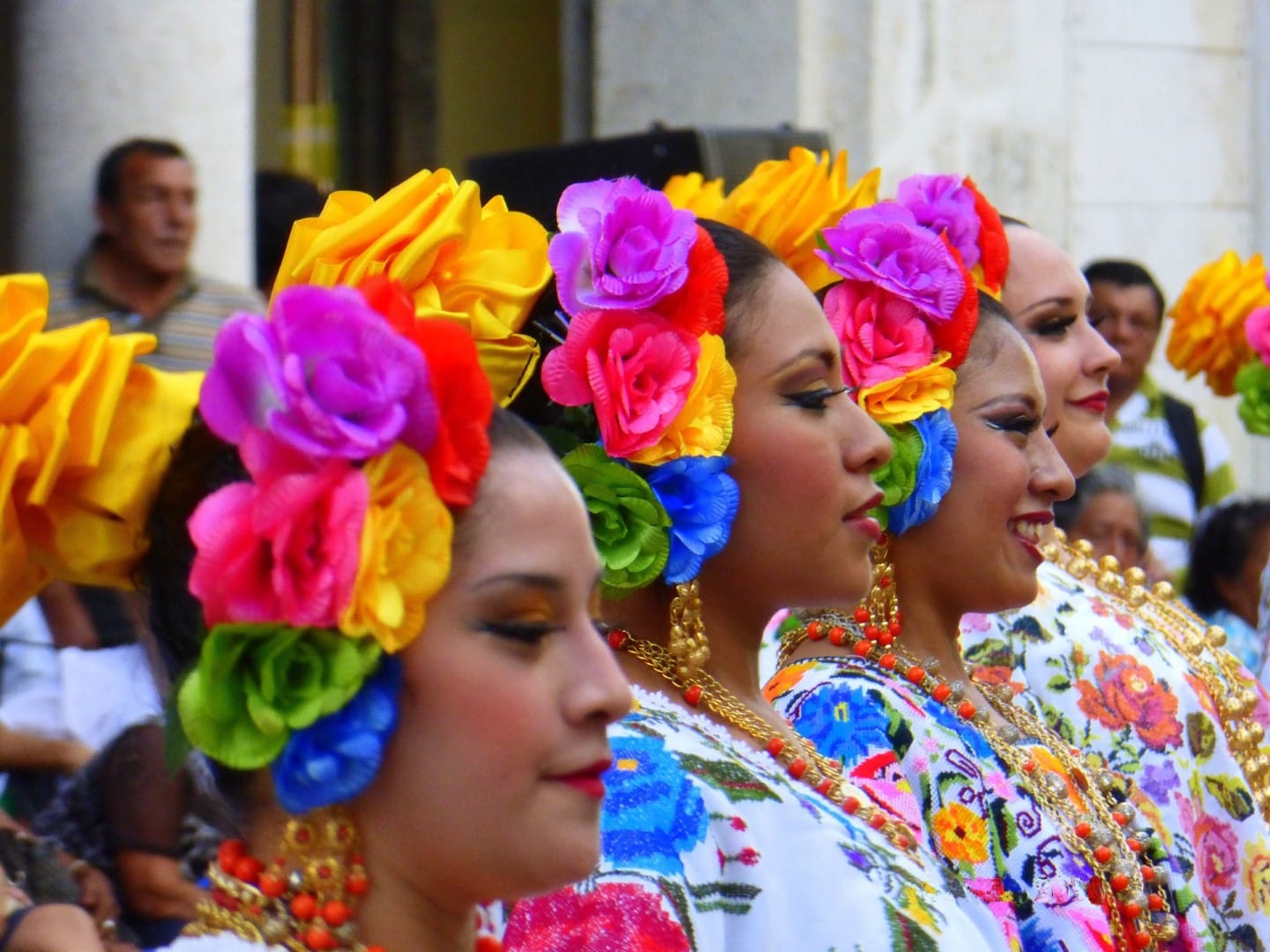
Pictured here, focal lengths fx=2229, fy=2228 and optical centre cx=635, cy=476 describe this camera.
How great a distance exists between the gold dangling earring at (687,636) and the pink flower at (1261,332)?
2.62 metres

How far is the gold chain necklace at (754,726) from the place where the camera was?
2486 mm

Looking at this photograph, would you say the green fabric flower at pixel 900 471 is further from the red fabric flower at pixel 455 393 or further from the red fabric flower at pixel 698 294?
the red fabric flower at pixel 455 393

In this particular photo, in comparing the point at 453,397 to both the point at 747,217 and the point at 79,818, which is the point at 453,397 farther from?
the point at 79,818

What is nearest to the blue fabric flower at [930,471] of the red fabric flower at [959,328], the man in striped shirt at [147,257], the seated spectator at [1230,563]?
the red fabric flower at [959,328]

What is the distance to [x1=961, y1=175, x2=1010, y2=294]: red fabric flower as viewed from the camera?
3.62m

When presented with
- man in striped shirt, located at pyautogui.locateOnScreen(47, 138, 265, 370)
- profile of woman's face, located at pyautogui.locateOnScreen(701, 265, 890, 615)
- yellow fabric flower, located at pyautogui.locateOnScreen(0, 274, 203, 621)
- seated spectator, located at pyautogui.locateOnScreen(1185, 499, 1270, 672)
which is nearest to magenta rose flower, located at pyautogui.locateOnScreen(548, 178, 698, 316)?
profile of woman's face, located at pyautogui.locateOnScreen(701, 265, 890, 615)

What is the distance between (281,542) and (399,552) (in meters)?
0.09

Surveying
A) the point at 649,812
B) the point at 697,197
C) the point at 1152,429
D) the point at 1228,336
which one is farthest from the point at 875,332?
the point at 1152,429

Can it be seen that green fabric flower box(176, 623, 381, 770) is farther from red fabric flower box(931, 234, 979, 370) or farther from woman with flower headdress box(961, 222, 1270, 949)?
woman with flower headdress box(961, 222, 1270, 949)

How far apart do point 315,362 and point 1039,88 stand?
597 cm

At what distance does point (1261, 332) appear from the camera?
4.79 meters

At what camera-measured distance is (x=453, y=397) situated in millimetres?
1794

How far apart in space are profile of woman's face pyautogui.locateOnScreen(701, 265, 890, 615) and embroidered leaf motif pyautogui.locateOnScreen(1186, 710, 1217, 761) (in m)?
1.05

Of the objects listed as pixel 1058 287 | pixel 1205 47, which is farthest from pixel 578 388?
pixel 1205 47
